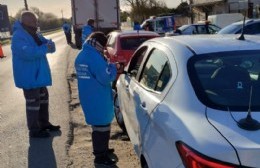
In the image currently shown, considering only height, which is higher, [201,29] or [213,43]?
[213,43]

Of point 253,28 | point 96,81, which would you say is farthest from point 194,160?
point 253,28

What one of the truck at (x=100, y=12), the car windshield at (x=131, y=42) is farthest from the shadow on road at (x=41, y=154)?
the truck at (x=100, y=12)

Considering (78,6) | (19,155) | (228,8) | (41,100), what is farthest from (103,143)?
(228,8)

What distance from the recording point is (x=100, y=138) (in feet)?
17.6

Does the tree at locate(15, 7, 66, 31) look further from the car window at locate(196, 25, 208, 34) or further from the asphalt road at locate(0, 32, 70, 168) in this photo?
the asphalt road at locate(0, 32, 70, 168)

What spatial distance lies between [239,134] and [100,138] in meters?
2.89

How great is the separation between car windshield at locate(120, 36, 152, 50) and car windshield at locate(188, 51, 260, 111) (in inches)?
276

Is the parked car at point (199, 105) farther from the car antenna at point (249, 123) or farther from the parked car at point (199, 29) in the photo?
the parked car at point (199, 29)

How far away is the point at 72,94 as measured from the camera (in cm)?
1068

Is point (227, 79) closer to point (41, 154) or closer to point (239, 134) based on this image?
point (239, 134)

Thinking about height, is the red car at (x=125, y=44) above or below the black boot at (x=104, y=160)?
above

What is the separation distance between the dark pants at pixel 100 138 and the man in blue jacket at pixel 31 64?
1569mm

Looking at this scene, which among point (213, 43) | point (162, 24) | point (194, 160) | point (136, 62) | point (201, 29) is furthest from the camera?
point (162, 24)

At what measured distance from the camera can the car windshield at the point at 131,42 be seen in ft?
34.7
